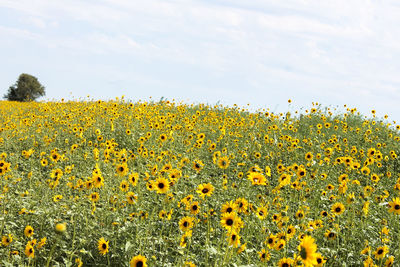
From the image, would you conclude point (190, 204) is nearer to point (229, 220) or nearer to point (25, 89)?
point (229, 220)

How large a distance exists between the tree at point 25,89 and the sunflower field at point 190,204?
85.5ft

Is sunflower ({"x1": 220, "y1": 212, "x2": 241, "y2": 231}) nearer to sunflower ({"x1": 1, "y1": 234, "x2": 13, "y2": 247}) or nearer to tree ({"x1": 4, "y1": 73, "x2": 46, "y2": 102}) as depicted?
sunflower ({"x1": 1, "y1": 234, "x2": 13, "y2": 247})

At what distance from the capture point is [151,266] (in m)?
3.08

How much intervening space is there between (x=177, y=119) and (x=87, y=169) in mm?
5068

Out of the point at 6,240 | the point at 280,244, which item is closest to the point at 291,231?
the point at 280,244

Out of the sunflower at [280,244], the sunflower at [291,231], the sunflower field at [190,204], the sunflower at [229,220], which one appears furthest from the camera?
the sunflower at [291,231]

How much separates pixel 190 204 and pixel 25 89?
1350 inches

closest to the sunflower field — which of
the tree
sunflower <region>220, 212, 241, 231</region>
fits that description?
sunflower <region>220, 212, 241, 231</region>

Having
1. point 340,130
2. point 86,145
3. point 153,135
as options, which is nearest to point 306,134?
point 340,130

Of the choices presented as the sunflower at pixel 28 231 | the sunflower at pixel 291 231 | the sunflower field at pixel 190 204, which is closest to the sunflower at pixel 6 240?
the sunflower field at pixel 190 204

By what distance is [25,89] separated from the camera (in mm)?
34125

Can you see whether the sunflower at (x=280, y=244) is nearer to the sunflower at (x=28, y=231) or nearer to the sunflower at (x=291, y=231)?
the sunflower at (x=291, y=231)

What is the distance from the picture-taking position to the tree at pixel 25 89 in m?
34.0

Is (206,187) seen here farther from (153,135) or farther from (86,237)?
Result: (153,135)
